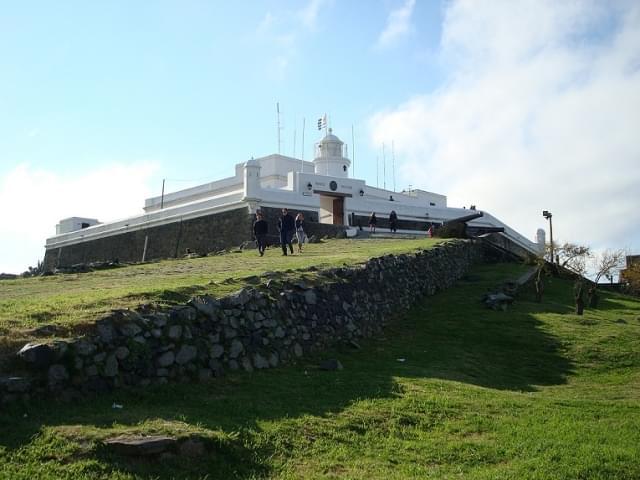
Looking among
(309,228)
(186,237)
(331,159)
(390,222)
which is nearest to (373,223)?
(390,222)

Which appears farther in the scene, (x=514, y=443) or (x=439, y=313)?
(x=439, y=313)

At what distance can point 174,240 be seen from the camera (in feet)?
87.6

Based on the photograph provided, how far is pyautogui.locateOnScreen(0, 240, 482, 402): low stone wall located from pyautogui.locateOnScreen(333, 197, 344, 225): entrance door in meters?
14.5

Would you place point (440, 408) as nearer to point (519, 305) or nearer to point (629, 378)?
point (629, 378)

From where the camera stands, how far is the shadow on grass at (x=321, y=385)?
5164 millimetres

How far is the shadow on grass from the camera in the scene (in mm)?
5164

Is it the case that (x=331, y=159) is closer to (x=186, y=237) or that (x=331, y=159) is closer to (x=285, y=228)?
(x=186, y=237)

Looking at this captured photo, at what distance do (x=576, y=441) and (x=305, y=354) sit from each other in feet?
12.3

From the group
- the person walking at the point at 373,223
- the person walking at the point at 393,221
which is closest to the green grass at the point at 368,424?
the person walking at the point at 373,223

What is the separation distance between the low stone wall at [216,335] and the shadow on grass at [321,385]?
20 cm

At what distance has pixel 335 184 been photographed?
27094mm

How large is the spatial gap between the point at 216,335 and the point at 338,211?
20.1 metres

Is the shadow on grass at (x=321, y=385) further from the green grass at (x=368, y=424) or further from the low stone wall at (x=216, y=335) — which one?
the low stone wall at (x=216, y=335)

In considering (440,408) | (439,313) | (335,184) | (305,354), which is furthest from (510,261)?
Answer: (440,408)
